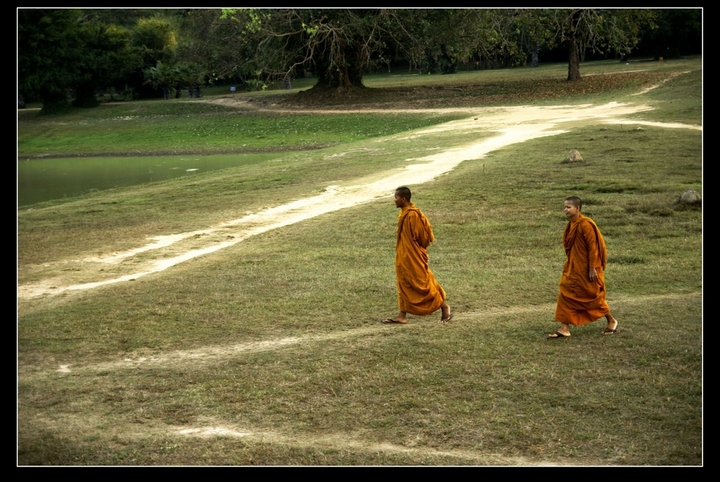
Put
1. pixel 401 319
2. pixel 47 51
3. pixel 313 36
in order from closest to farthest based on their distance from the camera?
pixel 401 319, pixel 313 36, pixel 47 51

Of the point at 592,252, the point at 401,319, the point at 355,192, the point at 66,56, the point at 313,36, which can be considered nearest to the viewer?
the point at 592,252

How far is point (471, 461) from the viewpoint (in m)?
5.95

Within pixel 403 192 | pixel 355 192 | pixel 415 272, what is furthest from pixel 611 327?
pixel 355 192

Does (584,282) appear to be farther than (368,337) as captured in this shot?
No

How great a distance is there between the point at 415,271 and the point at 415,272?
0.04 ft

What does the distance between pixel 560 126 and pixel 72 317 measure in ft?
62.1

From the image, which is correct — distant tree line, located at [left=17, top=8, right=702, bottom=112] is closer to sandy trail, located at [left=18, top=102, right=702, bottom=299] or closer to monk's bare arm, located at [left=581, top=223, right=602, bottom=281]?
sandy trail, located at [left=18, top=102, right=702, bottom=299]

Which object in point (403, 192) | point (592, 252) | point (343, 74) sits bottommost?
point (592, 252)

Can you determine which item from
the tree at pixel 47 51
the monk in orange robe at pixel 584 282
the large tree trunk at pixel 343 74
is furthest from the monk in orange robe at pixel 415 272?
the tree at pixel 47 51

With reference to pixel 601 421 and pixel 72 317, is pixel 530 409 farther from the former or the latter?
pixel 72 317

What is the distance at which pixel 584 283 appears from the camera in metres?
8.27

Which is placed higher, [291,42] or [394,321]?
[291,42]

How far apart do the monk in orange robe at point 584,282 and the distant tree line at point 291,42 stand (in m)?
25.0

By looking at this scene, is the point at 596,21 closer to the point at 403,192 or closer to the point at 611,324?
the point at 403,192
